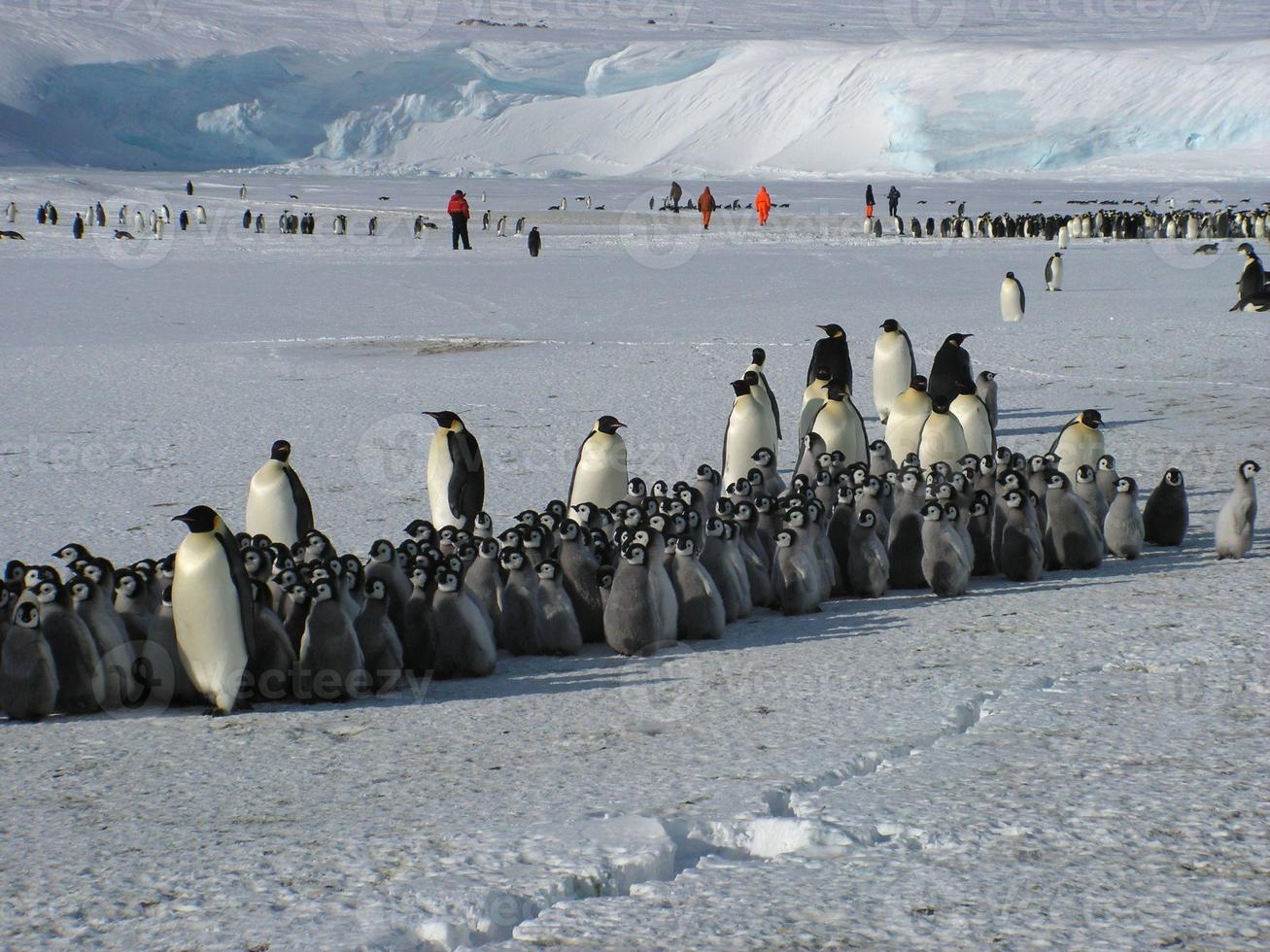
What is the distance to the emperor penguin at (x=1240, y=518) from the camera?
498 cm

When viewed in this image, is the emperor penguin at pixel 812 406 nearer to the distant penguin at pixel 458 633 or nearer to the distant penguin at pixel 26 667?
the distant penguin at pixel 458 633

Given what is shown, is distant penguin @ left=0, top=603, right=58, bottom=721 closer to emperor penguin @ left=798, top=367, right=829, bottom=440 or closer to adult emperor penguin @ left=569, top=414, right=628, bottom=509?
adult emperor penguin @ left=569, top=414, right=628, bottom=509

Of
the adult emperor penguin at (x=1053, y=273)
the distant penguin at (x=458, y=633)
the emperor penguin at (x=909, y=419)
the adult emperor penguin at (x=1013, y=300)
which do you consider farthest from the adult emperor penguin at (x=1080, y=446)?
the adult emperor penguin at (x=1053, y=273)

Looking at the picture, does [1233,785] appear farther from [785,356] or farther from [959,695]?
[785,356]

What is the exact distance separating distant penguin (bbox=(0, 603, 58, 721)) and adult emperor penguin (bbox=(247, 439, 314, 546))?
1673 millimetres

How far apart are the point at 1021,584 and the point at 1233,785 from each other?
1.96m

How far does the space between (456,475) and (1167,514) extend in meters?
2.58

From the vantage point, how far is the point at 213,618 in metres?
3.66

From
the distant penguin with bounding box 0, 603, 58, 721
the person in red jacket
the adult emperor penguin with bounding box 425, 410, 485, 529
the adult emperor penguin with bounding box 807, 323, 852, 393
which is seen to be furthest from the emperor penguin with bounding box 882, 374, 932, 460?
the person in red jacket

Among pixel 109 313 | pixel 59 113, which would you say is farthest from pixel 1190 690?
pixel 59 113

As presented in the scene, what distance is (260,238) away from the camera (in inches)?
1008

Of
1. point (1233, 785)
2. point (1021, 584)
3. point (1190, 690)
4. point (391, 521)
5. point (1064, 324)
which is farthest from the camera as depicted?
point (1064, 324)

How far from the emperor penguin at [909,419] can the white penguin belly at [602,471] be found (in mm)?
1534

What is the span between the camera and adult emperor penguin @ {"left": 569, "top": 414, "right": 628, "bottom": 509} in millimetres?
5672
